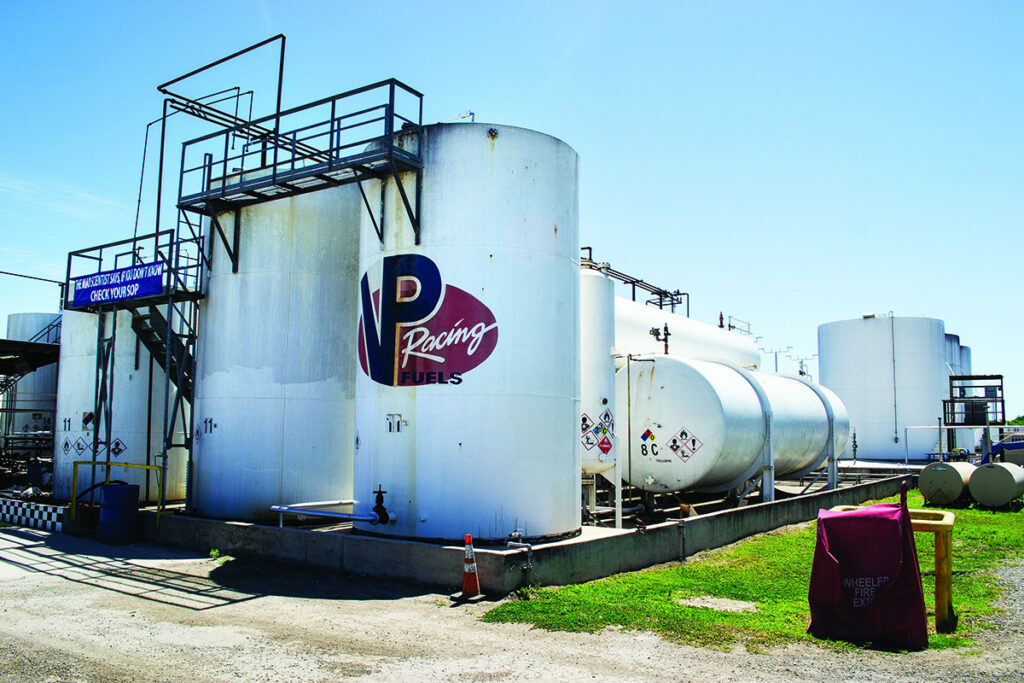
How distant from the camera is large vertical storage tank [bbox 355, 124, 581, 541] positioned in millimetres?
11352

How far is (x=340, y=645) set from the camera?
25.5 feet

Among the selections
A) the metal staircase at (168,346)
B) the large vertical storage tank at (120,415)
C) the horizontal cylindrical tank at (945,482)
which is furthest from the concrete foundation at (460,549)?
the horizontal cylindrical tank at (945,482)

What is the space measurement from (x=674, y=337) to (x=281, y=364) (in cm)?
1206

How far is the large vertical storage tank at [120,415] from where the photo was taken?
1778cm

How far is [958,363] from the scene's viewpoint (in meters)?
50.9

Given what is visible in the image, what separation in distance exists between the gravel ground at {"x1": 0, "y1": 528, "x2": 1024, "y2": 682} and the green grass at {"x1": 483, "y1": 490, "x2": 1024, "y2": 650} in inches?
13.4

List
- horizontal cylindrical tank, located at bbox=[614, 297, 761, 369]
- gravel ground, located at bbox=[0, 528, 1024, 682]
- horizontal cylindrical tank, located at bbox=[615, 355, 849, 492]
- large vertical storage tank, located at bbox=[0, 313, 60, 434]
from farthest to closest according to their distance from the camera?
large vertical storage tank, located at bbox=[0, 313, 60, 434] < horizontal cylindrical tank, located at bbox=[614, 297, 761, 369] < horizontal cylindrical tank, located at bbox=[615, 355, 849, 492] < gravel ground, located at bbox=[0, 528, 1024, 682]

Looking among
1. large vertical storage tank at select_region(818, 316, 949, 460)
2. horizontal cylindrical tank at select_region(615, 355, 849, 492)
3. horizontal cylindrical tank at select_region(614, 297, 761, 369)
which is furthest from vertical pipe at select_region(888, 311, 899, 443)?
horizontal cylindrical tank at select_region(615, 355, 849, 492)

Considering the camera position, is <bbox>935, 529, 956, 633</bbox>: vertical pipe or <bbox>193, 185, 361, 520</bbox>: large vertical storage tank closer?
<bbox>935, 529, 956, 633</bbox>: vertical pipe

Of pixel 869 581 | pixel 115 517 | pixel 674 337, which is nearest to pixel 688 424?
pixel 674 337

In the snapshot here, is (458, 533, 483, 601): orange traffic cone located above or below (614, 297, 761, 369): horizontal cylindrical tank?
below

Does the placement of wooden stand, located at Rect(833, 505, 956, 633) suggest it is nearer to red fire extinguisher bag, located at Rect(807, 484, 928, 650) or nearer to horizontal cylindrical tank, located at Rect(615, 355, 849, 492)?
red fire extinguisher bag, located at Rect(807, 484, 928, 650)

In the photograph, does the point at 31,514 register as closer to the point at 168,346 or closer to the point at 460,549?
the point at 168,346

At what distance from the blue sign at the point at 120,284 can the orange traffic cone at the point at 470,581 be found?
10.1 meters
